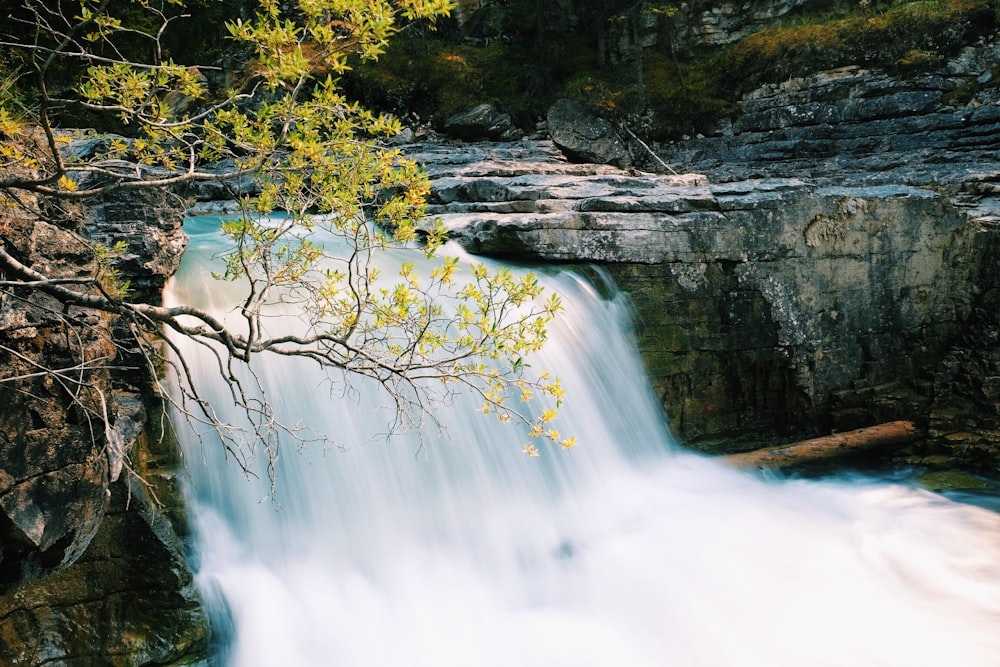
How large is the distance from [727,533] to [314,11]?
538 cm

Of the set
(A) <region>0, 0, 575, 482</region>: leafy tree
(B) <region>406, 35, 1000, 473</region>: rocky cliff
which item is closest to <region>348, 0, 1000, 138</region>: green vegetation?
A: (B) <region>406, 35, 1000, 473</region>: rocky cliff

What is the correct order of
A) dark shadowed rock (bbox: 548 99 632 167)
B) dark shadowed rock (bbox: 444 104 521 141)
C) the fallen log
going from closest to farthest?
the fallen log < dark shadowed rock (bbox: 548 99 632 167) < dark shadowed rock (bbox: 444 104 521 141)

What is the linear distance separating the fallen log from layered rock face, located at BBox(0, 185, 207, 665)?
5.65 meters

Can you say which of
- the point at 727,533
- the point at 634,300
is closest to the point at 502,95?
the point at 634,300

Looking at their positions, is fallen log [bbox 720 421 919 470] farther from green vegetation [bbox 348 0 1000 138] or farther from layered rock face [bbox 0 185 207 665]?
green vegetation [bbox 348 0 1000 138]

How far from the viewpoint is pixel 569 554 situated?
19.8 ft

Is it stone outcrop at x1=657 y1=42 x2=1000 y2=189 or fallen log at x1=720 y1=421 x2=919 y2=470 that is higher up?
stone outcrop at x1=657 y1=42 x2=1000 y2=189

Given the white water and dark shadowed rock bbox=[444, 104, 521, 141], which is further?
dark shadowed rock bbox=[444, 104, 521, 141]

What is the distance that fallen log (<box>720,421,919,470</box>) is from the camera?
783cm

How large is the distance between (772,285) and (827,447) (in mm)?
1899

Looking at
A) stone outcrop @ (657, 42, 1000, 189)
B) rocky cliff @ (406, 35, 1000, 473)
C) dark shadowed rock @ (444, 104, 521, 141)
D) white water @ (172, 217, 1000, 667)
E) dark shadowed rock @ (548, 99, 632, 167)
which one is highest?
dark shadowed rock @ (444, 104, 521, 141)

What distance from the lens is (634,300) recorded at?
7852 mm

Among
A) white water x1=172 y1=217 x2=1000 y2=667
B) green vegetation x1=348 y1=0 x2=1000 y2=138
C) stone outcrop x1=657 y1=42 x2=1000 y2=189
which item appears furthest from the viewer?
green vegetation x1=348 y1=0 x2=1000 y2=138

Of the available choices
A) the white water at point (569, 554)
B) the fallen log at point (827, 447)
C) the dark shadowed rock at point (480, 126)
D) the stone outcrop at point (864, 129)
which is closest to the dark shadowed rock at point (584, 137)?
the stone outcrop at point (864, 129)
